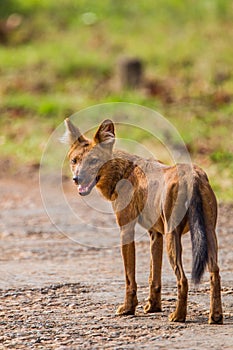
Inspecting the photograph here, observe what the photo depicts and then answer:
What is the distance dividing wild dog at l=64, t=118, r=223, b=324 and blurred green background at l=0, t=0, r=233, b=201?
5384 millimetres

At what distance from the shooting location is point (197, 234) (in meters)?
6.41

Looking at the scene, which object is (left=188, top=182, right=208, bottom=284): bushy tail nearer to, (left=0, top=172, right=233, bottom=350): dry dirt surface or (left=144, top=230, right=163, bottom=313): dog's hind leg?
(left=0, top=172, right=233, bottom=350): dry dirt surface

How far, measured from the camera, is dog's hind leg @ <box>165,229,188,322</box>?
6.45 meters

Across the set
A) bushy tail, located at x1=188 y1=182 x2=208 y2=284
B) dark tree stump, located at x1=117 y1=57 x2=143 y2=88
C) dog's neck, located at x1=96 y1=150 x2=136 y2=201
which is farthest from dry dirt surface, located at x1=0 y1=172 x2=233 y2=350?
dark tree stump, located at x1=117 y1=57 x2=143 y2=88

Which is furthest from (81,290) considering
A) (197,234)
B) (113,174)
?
(197,234)

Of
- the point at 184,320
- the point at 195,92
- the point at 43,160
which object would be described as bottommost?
the point at 184,320

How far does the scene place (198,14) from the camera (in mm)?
25547

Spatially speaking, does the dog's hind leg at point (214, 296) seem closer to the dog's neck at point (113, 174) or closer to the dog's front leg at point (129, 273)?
the dog's front leg at point (129, 273)

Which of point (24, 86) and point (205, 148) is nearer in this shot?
point (205, 148)

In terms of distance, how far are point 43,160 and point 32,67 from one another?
6.89 metres

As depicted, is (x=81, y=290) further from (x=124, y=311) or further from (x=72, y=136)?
(x=72, y=136)

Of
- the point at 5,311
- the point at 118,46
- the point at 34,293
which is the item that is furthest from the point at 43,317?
the point at 118,46

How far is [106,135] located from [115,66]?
14.4m

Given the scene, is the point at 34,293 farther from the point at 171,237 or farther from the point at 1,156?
the point at 1,156
